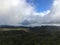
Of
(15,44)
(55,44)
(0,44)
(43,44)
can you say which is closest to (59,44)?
(55,44)

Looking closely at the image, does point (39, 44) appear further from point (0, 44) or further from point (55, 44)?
point (0, 44)

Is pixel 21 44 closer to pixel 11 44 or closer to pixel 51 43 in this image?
pixel 11 44

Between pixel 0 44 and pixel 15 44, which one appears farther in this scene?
pixel 15 44

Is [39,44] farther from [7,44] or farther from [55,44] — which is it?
[7,44]

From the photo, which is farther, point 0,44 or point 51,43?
point 51,43

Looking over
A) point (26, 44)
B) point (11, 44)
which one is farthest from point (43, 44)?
point (11, 44)

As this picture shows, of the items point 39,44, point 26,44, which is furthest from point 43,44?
point 26,44

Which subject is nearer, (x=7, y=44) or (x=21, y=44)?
(x=7, y=44)
